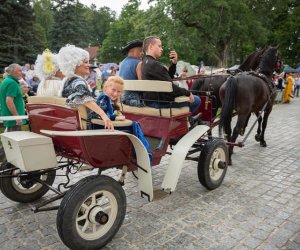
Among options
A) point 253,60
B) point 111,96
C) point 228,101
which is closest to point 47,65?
point 111,96

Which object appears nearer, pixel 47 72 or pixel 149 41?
pixel 47 72

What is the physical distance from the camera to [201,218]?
3.61 meters

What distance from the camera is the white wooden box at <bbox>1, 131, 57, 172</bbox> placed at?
2752mm

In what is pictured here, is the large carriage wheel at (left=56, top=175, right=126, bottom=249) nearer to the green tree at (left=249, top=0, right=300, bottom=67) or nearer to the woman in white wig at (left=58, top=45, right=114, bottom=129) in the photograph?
the woman in white wig at (left=58, top=45, right=114, bottom=129)

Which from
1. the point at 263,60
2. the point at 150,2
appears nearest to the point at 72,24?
the point at 150,2

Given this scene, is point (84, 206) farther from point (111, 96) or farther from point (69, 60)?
point (69, 60)

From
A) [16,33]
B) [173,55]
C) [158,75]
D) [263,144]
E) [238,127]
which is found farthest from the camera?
[16,33]

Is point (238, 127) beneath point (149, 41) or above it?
beneath

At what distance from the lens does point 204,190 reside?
4457 mm

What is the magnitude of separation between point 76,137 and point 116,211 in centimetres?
83

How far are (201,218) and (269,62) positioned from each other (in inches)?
173

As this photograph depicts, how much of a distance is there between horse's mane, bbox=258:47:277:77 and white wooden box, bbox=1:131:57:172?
5195 millimetres

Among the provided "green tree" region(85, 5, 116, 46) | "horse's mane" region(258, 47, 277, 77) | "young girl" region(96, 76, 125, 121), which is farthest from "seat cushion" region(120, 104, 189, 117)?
"green tree" region(85, 5, 116, 46)

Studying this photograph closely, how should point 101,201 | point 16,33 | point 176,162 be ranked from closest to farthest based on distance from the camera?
point 101,201 → point 176,162 → point 16,33
